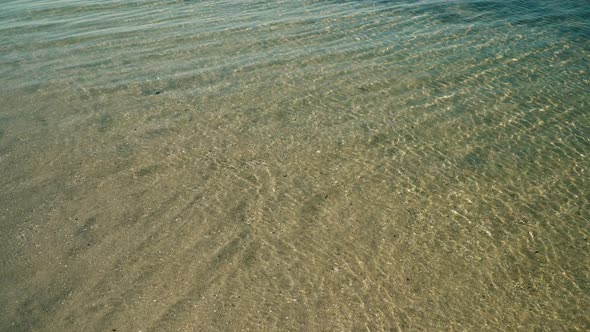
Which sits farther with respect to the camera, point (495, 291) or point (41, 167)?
point (41, 167)

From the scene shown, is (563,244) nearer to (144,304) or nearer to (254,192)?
(254,192)

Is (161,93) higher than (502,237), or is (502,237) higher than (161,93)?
(161,93)

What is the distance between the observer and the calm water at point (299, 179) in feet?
14.2

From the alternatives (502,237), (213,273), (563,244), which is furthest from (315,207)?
(563,244)

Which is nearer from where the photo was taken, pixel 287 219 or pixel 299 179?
pixel 287 219

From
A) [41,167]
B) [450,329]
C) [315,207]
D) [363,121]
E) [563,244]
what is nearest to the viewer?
[450,329]

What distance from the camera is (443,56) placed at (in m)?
8.93

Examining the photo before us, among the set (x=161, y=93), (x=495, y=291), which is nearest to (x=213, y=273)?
(x=495, y=291)

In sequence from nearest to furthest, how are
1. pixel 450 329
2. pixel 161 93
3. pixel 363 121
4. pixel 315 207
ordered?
pixel 450 329 → pixel 315 207 → pixel 363 121 → pixel 161 93

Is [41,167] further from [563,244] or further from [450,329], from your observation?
[563,244]

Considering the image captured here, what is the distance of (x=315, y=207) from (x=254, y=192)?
0.70 m

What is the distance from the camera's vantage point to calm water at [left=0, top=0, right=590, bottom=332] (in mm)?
4324

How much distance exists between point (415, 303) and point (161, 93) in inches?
205

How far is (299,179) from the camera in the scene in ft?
19.2
